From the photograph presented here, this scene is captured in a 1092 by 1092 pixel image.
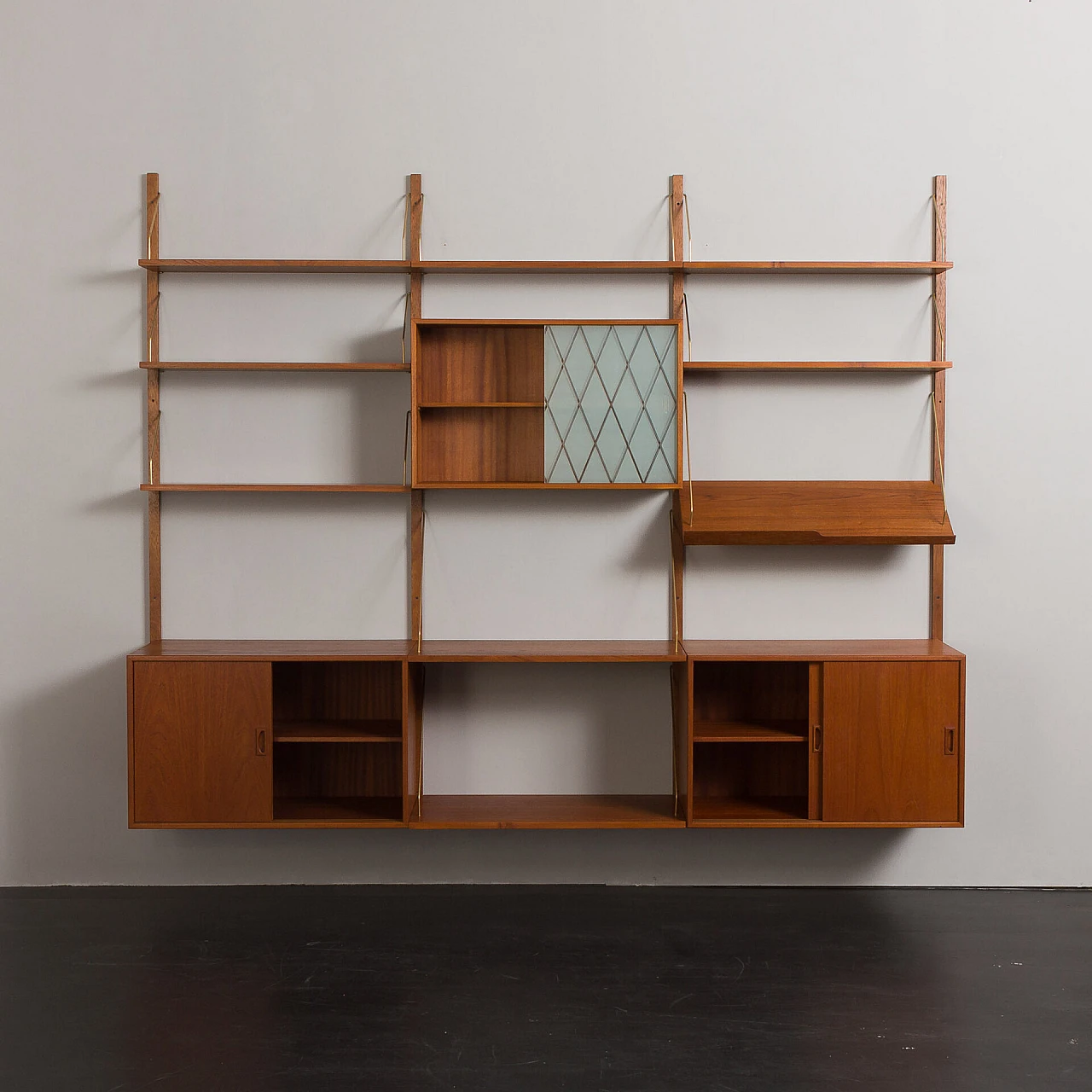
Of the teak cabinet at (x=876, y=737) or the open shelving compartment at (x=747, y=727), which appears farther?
the open shelving compartment at (x=747, y=727)

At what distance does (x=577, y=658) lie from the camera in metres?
3.09

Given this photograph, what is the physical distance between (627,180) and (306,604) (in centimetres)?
189

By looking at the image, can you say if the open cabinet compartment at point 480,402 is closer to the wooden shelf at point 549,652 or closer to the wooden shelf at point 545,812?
the wooden shelf at point 549,652

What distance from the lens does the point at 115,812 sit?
3.47 meters

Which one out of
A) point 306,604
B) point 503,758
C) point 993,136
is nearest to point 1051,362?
point 993,136

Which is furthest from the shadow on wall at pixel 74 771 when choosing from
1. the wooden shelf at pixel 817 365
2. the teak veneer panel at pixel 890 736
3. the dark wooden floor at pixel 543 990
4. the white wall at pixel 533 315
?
the teak veneer panel at pixel 890 736

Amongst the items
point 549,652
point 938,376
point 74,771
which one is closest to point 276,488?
point 549,652

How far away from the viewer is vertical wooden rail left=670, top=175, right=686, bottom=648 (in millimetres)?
3352

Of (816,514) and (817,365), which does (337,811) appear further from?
(817,365)

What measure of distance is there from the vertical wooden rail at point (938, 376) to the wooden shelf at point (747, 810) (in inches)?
32.3

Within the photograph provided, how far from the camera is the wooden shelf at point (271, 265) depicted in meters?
3.27

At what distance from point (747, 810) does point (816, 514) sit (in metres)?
1.04

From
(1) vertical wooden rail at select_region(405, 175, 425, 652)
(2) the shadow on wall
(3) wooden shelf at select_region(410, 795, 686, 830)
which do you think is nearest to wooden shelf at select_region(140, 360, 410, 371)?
(1) vertical wooden rail at select_region(405, 175, 425, 652)

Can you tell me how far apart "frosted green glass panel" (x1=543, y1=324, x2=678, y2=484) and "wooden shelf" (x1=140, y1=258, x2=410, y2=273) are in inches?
26.1
